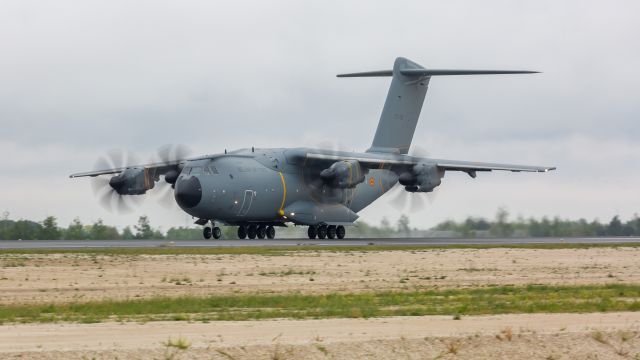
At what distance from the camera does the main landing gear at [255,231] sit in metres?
61.4

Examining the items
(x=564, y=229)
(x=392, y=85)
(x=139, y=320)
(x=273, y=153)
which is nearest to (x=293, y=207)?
(x=273, y=153)

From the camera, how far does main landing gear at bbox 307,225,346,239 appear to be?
61.6m

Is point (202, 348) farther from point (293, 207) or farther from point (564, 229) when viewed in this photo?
point (564, 229)

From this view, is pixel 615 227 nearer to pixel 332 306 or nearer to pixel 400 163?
pixel 400 163

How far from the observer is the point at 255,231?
61.8 meters

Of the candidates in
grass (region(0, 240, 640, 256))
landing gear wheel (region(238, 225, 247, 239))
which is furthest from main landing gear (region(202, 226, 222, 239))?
grass (region(0, 240, 640, 256))

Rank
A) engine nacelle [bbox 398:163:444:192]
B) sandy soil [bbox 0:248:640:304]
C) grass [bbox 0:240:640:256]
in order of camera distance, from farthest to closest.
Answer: engine nacelle [bbox 398:163:444:192]
grass [bbox 0:240:640:256]
sandy soil [bbox 0:248:640:304]

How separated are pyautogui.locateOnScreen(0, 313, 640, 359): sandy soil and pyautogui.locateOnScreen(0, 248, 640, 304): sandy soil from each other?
704 cm

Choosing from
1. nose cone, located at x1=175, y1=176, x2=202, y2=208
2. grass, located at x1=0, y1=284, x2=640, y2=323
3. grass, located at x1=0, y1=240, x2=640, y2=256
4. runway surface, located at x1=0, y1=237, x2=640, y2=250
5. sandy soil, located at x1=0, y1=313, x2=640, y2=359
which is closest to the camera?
sandy soil, located at x1=0, y1=313, x2=640, y2=359

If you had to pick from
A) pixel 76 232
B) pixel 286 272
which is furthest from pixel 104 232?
pixel 286 272

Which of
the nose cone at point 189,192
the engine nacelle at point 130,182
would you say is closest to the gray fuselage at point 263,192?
the nose cone at point 189,192

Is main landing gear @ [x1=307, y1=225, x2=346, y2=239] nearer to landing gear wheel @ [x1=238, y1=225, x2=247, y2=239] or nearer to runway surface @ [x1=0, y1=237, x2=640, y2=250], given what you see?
landing gear wheel @ [x1=238, y1=225, x2=247, y2=239]

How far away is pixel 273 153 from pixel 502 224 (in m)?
15.3

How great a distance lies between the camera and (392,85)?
219ft
